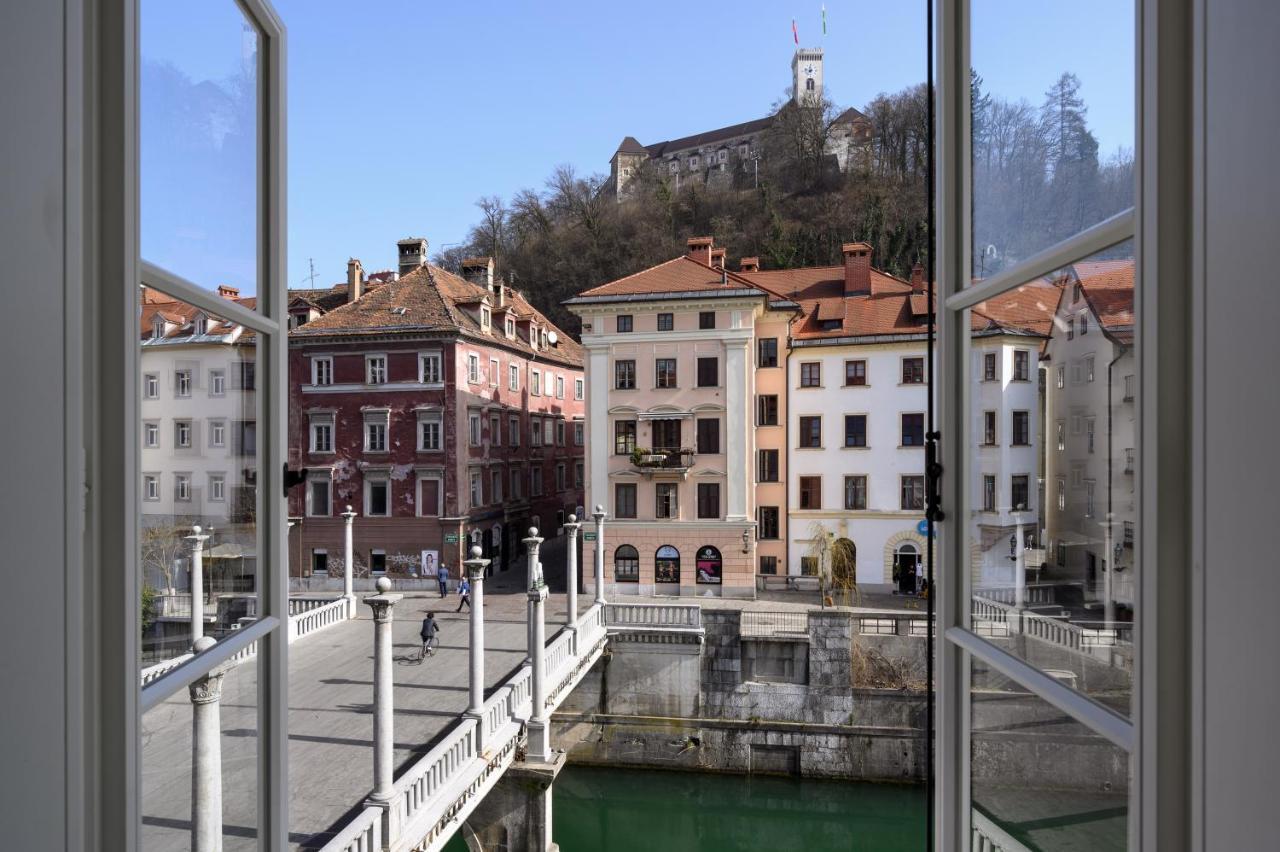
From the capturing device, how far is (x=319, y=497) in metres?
19.4

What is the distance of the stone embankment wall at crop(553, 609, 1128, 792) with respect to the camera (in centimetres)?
1366

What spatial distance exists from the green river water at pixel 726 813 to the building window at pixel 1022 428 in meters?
12.4

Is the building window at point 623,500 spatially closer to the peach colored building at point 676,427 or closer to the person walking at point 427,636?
the peach colored building at point 676,427

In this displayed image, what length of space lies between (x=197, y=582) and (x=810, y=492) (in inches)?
705

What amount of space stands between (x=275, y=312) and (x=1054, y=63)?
125cm

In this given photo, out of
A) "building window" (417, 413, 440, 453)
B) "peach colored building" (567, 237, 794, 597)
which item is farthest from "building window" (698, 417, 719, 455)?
"building window" (417, 413, 440, 453)

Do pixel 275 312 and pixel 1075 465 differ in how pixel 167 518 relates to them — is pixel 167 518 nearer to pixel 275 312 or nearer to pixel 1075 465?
pixel 275 312

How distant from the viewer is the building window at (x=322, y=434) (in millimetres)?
19344

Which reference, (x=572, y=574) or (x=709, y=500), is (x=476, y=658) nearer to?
(x=572, y=574)

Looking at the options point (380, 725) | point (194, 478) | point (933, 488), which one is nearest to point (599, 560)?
point (380, 725)

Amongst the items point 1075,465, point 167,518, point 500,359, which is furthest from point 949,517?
point 500,359

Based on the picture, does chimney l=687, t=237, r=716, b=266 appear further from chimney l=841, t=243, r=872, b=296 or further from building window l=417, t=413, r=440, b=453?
building window l=417, t=413, r=440, b=453

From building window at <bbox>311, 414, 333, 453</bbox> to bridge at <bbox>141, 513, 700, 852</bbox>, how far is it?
15.2ft

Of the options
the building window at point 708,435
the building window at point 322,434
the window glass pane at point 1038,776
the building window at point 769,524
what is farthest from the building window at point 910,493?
the window glass pane at point 1038,776
